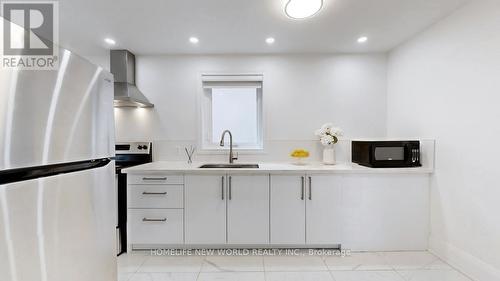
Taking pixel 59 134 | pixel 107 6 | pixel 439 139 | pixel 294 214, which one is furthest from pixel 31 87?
pixel 439 139

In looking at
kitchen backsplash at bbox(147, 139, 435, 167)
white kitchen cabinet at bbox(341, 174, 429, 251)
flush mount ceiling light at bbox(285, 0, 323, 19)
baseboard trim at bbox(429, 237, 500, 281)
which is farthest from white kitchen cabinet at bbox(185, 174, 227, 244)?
baseboard trim at bbox(429, 237, 500, 281)

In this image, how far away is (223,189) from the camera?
2.11 m

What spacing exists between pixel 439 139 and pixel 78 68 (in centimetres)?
272

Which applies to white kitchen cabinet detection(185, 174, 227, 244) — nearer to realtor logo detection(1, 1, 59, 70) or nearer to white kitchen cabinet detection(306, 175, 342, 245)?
white kitchen cabinet detection(306, 175, 342, 245)

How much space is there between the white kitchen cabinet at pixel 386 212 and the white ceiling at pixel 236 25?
1.45m

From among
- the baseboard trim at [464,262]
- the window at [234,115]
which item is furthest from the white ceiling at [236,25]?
the baseboard trim at [464,262]

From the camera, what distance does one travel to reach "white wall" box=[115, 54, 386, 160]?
2.70 m

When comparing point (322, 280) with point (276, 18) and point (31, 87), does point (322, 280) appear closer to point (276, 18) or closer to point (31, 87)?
point (31, 87)

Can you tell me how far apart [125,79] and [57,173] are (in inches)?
78.1

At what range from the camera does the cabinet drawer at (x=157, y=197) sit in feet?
6.95

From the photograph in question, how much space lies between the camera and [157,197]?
212cm

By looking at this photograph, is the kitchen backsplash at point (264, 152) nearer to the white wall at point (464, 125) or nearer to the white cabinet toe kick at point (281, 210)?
the white cabinet toe kick at point (281, 210)

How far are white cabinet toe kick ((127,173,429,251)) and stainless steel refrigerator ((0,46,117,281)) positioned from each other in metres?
0.97

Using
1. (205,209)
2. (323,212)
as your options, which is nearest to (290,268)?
(323,212)
